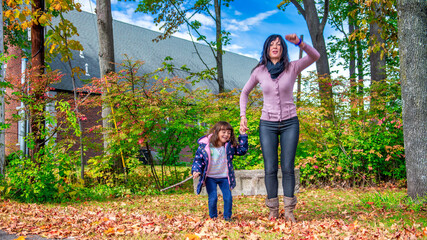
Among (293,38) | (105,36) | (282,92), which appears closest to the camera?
(293,38)

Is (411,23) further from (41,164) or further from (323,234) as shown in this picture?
(41,164)

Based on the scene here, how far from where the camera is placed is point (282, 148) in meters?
4.23

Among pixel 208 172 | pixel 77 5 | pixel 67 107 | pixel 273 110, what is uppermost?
pixel 77 5

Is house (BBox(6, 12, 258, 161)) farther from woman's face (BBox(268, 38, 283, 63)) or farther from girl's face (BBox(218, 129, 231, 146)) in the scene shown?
woman's face (BBox(268, 38, 283, 63))

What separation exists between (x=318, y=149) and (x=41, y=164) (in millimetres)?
5986

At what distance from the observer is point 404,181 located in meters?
8.54

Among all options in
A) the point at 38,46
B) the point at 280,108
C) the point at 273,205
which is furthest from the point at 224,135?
the point at 38,46

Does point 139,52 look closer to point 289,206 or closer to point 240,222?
point 240,222

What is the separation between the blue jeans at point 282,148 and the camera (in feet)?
13.6

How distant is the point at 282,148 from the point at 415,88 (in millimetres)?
2476

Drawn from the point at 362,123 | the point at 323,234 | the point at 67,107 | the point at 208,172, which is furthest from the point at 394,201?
the point at 67,107

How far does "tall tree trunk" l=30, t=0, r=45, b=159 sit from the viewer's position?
23.0ft

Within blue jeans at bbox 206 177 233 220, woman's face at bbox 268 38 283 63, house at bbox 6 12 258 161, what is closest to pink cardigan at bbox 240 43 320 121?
woman's face at bbox 268 38 283 63

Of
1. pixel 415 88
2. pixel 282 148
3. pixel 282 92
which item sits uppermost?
pixel 415 88
